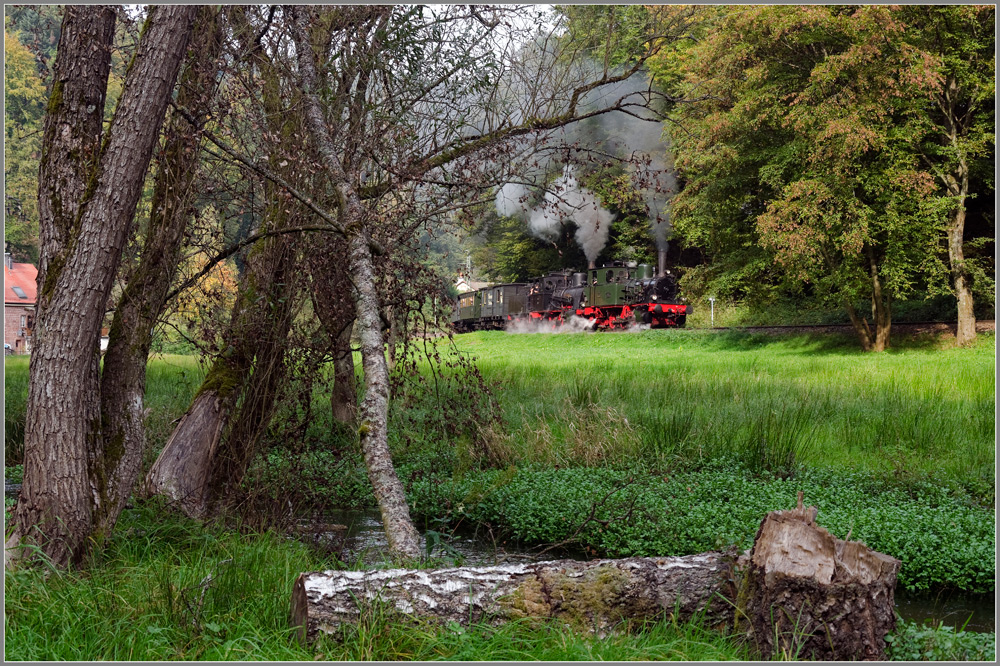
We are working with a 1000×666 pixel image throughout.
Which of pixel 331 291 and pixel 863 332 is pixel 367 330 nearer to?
pixel 331 291

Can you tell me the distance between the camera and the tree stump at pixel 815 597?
10.8 ft

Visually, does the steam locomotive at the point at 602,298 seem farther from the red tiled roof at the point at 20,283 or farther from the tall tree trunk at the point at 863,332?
the red tiled roof at the point at 20,283

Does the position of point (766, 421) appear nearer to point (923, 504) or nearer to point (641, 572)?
point (923, 504)

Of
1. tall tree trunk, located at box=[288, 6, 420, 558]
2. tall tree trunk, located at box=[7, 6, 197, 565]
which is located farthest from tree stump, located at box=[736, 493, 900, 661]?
tall tree trunk, located at box=[7, 6, 197, 565]

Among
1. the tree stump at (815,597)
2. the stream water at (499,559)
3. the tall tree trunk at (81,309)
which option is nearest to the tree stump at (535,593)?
the tree stump at (815,597)

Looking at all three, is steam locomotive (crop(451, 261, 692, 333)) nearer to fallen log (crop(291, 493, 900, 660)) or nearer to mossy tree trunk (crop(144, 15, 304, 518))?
mossy tree trunk (crop(144, 15, 304, 518))

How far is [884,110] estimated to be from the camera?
15.3 m

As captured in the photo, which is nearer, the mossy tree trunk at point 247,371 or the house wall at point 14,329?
the mossy tree trunk at point 247,371

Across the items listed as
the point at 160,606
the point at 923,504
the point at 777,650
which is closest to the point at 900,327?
the point at 923,504

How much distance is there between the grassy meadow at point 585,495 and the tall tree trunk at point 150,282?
1.37ft

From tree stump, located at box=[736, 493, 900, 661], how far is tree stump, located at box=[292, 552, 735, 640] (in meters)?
0.16

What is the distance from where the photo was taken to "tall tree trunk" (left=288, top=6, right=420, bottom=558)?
4516 mm

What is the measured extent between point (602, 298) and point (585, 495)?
1873cm

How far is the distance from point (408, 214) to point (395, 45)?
4.18 feet
